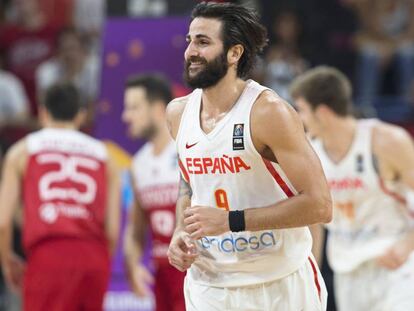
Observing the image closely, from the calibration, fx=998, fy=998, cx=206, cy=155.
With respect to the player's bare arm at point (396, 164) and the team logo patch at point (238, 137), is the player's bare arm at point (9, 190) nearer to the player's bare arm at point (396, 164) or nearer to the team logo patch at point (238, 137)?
the player's bare arm at point (396, 164)

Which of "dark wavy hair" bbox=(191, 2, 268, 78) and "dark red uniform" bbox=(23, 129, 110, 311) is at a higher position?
"dark wavy hair" bbox=(191, 2, 268, 78)

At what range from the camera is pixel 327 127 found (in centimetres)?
739

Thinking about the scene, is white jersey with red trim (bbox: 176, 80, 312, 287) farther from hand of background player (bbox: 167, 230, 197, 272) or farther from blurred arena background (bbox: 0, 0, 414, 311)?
blurred arena background (bbox: 0, 0, 414, 311)

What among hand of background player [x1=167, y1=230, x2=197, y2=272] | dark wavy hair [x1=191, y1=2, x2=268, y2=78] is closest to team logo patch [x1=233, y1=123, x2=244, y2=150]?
dark wavy hair [x1=191, y1=2, x2=268, y2=78]

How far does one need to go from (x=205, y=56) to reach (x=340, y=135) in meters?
2.46

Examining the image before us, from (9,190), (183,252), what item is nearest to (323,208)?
(183,252)

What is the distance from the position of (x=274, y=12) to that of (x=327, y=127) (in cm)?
680

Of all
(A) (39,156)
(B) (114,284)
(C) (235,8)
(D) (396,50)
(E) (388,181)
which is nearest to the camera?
(C) (235,8)

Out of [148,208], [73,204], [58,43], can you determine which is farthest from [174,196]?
[58,43]

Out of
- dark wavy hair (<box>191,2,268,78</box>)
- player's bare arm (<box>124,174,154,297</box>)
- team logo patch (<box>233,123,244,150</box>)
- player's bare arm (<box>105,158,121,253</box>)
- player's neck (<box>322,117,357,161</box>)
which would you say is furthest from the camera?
player's bare arm (<box>124,174,154,297</box>)

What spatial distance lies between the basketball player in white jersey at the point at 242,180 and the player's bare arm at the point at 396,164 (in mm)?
1673

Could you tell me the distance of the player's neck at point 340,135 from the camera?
734cm

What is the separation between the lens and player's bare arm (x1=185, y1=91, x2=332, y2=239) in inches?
193

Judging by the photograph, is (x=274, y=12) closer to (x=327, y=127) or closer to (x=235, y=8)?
(x=327, y=127)
